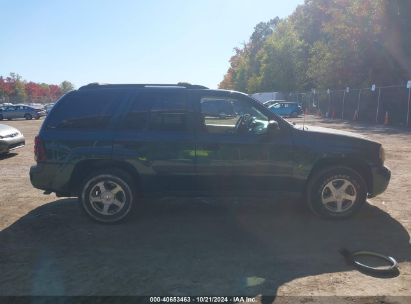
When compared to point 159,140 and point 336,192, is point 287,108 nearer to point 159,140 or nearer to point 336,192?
point 336,192

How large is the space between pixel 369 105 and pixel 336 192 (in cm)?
2431

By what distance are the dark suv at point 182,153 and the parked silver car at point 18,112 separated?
118 feet

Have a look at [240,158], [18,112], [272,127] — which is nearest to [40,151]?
[240,158]

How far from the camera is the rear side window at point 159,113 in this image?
5727 mm

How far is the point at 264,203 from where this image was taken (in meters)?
6.84

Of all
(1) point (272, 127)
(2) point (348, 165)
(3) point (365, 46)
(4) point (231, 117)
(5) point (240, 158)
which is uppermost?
(3) point (365, 46)

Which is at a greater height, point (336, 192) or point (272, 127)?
point (272, 127)

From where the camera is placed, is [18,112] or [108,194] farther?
[18,112]

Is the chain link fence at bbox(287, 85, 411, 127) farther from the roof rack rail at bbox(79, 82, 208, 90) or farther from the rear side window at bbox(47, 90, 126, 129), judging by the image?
the rear side window at bbox(47, 90, 126, 129)

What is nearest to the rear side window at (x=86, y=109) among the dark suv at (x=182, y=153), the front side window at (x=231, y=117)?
the dark suv at (x=182, y=153)

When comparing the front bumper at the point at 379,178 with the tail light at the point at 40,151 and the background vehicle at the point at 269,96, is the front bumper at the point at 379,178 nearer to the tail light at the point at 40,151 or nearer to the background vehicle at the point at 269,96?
the tail light at the point at 40,151

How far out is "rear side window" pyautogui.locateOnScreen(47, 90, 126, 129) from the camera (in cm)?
572

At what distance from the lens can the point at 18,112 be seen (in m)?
38.0

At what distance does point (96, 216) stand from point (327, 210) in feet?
11.0
